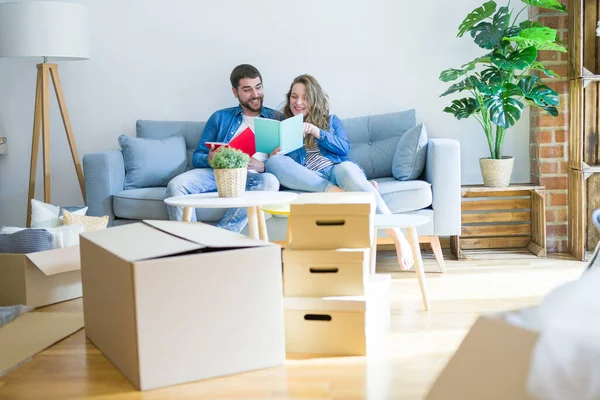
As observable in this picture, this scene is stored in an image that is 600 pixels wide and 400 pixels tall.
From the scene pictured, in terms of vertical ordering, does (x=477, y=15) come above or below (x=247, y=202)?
above

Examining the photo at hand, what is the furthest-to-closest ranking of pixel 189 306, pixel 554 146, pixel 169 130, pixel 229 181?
pixel 169 130 → pixel 554 146 → pixel 229 181 → pixel 189 306

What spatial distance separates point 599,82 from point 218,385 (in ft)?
9.69

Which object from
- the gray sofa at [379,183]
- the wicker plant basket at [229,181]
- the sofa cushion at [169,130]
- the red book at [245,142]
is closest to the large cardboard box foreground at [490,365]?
the wicker plant basket at [229,181]

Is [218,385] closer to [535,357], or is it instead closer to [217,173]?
[217,173]

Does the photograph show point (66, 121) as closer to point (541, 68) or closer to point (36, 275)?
point (36, 275)

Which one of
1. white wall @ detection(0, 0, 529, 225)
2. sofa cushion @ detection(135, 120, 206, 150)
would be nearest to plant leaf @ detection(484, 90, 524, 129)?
white wall @ detection(0, 0, 529, 225)

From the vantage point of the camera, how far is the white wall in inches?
182

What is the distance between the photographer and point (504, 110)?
398 centimetres

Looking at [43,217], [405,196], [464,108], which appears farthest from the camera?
[464,108]

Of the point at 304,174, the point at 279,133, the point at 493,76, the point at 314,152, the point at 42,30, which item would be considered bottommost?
the point at 304,174

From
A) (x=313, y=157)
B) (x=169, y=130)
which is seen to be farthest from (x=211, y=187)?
(x=169, y=130)

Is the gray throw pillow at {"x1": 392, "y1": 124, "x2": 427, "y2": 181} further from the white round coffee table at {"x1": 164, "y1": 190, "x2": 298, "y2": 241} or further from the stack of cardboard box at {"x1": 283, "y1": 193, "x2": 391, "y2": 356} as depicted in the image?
the stack of cardboard box at {"x1": 283, "y1": 193, "x2": 391, "y2": 356}

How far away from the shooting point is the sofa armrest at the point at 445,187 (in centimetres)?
393

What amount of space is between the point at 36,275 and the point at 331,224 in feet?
4.38
